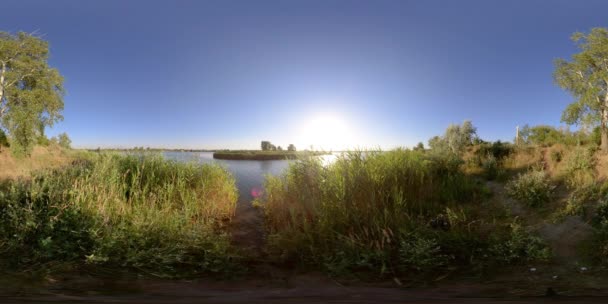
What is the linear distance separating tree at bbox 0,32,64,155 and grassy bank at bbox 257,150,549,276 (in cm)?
2234

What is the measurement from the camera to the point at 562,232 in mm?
4781

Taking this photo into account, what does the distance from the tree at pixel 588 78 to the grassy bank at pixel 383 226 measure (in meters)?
17.5

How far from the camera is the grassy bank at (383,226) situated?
3.92 meters

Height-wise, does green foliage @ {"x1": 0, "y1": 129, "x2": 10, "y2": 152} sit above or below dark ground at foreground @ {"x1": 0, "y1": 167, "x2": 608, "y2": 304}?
above

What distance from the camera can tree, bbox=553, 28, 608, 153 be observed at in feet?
57.5

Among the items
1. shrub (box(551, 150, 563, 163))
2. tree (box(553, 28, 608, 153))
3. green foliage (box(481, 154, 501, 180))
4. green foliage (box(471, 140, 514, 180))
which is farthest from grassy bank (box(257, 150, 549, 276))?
tree (box(553, 28, 608, 153))

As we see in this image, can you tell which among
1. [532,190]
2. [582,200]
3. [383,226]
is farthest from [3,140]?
[582,200]

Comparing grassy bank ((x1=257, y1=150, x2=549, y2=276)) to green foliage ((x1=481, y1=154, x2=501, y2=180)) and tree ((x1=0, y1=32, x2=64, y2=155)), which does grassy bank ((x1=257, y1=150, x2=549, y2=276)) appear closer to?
green foliage ((x1=481, y1=154, x2=501, y2=180))

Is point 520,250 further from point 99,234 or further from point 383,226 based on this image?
point 99,234

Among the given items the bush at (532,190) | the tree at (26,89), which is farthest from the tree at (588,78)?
the tree at (26,89)

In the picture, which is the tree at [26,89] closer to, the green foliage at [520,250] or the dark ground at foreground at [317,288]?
the dark ground at foreground at [317,288]

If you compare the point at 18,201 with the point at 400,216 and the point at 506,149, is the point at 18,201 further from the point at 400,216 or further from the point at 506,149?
the point at 506,149

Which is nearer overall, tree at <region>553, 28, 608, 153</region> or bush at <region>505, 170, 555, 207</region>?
bush at <region>505, 170, 555, 207</region>

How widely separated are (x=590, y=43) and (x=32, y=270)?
27.3 meters
